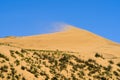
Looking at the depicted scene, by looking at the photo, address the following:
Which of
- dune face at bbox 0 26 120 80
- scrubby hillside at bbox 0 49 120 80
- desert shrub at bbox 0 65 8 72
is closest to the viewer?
desert shrub at bbox 0 65 8 72

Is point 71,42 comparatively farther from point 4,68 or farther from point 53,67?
point 4,68

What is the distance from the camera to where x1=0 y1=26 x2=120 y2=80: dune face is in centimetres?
4588

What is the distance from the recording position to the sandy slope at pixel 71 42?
6346 cm

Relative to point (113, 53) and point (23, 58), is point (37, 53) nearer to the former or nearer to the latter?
point (23, 58)

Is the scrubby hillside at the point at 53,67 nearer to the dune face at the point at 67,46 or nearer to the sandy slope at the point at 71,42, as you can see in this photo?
the dune face at the point at 67,46

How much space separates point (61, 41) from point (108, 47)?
777 centimetres

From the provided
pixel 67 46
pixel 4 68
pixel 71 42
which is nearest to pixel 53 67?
pixel 4 68

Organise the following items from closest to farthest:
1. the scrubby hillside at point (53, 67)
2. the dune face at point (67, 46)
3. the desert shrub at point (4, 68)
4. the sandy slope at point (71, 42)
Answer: the desert shrub at point (4, 68) → the scrubby hillside at point (53, 67) → the dune face at point (67, 46) → the sandy slope at point (71, 42)

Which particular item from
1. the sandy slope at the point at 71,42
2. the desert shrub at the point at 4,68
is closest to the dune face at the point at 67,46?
the sandy slope at the point at 71,42

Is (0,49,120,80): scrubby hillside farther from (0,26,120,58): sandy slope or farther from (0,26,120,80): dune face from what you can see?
(0,26,120,58): sandy slope

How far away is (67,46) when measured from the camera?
67.7 meters

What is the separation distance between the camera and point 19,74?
4156 centimetres

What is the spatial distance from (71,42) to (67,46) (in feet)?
16.1

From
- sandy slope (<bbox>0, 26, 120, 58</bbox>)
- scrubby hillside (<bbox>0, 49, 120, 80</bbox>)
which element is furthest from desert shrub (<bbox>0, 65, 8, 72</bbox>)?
sandy slope (<bbox>0, 26, 120, 58</bbox>)
